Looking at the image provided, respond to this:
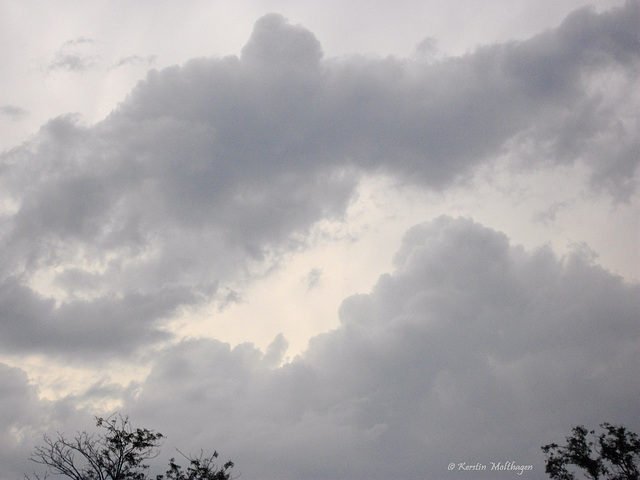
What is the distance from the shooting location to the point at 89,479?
38469 mm

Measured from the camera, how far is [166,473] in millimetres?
47625

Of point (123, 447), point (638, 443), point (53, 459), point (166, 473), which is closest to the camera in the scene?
point (53, 459)

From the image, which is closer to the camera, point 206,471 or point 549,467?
point 206,471

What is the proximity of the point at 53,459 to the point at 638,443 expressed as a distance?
64177 mm

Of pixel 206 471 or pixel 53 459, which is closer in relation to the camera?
pixel 53 459

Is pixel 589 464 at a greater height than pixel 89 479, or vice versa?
pixel 89 479

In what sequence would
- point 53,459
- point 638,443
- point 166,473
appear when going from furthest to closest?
point 638,443 < point 166,473 < point 53,459

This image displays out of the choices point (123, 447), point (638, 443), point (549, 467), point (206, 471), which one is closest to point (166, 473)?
point (206, 471)

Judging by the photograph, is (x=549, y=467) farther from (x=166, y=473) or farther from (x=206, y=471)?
(x=166, y=473)

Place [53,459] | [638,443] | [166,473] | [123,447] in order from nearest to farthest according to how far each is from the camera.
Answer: [53,459]
[123,447]
[166,473]
[638,443]

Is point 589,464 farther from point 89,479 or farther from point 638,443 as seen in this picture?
point 89,479

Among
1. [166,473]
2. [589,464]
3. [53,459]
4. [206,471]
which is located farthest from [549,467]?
[53,459]

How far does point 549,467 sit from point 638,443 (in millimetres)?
10887

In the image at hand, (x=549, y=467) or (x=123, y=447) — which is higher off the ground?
(x=123, y=447)
